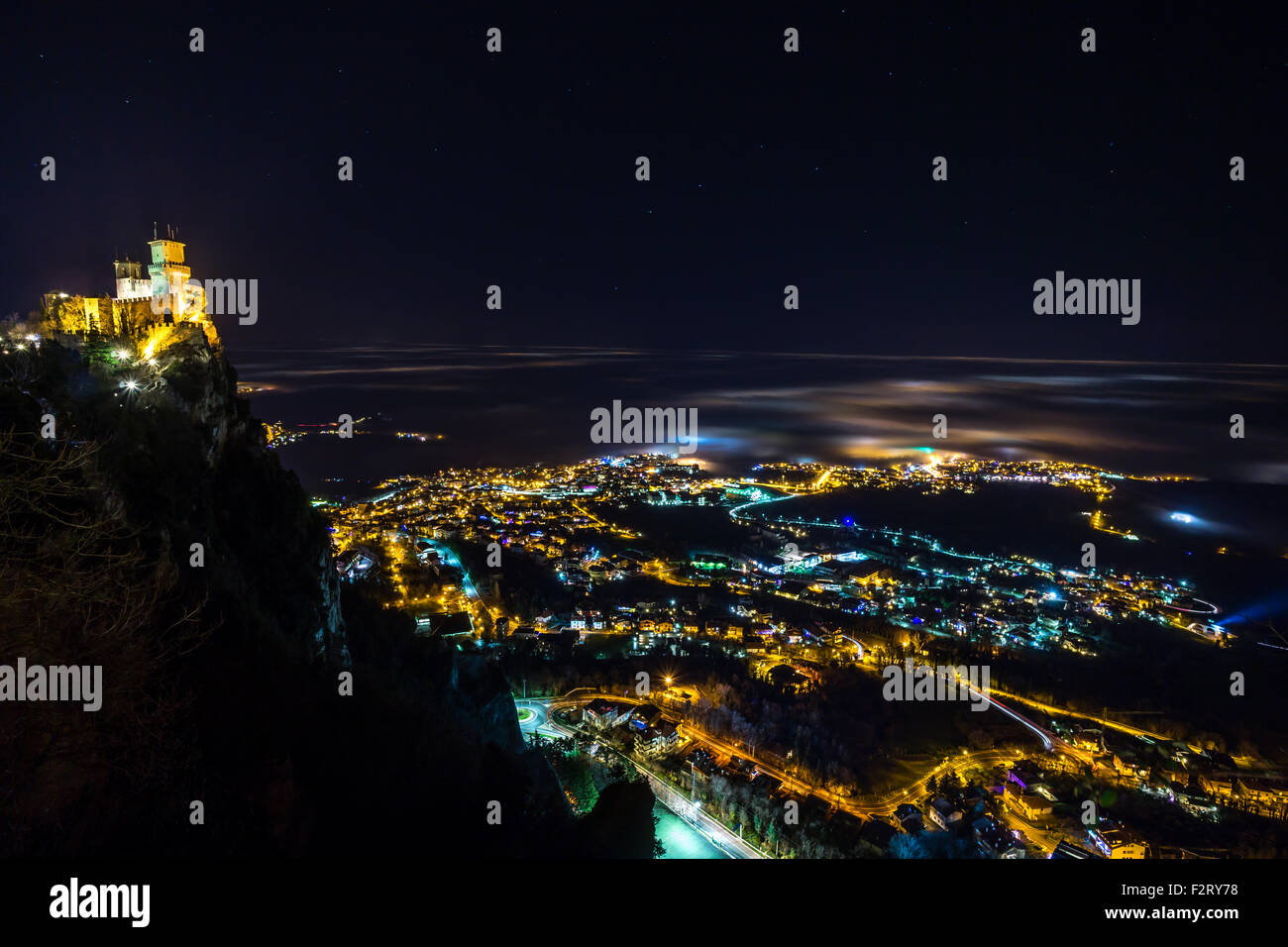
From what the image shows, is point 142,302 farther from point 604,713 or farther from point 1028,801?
point 1028,801

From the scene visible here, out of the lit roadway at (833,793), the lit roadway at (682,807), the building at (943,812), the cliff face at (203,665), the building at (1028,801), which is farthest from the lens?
the lit roadway at (833,793)

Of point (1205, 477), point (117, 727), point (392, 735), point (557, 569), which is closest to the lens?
point (117, 727)

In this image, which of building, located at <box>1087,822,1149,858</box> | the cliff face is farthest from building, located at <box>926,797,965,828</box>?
the cliff face

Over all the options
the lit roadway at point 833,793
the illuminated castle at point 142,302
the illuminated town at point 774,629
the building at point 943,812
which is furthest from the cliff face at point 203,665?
the building at point 943,812

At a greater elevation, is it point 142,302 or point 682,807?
point 142,302

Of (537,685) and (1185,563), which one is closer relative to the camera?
(537,685)

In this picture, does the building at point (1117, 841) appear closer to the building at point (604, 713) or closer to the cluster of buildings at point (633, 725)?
the cluster of buildings at point (633, 725)

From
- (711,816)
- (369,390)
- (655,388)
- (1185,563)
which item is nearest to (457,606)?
(711,816)

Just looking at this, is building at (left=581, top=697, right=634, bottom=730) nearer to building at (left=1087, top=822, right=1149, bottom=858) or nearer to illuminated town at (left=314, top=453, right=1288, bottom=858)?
illuminated town at (left=314, top=453, right=1288, bottom=858)

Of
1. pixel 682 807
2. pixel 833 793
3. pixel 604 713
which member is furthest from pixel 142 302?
pixel 833 793
